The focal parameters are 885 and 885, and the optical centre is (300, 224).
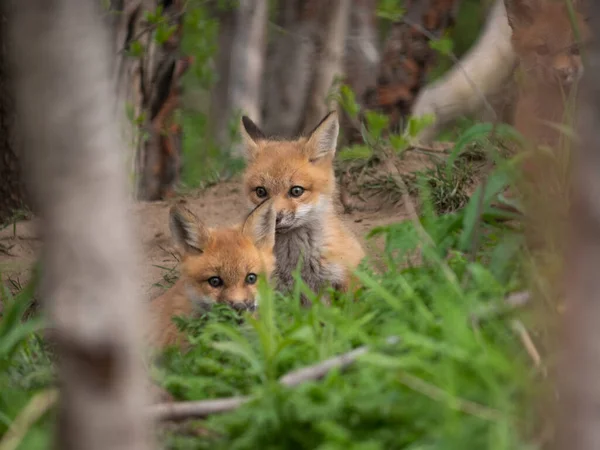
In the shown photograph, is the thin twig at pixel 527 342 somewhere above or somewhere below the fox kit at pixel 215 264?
below

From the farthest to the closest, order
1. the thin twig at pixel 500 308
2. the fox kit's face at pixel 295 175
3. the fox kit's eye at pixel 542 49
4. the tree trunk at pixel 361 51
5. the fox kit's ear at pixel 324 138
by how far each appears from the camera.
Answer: the tree trunk at pixel 361 51, the fox kit's ear at pixel 324 138, the fox kit's face at pixel 295 175, the fox kit's eye at pixel 542 49, the thin twig at pixel 500 308

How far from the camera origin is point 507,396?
2.75 meters

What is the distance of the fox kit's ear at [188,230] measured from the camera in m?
5.19

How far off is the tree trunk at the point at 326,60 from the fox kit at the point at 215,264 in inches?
204

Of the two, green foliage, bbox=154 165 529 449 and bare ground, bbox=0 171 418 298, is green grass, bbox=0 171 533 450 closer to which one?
green foliage, bbox=154 165 529 449

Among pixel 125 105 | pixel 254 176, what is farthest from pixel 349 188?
pixel 125 105

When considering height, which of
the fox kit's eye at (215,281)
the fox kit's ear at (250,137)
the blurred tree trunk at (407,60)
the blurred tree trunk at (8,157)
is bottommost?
the fox kit's eye at (215,281)

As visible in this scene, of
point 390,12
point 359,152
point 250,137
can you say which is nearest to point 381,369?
point 250,137

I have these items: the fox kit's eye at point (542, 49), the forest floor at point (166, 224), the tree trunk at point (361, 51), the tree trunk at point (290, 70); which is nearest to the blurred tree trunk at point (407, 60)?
the tree trunk at point (361, 51)

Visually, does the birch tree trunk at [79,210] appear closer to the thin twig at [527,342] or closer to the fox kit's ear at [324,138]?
the thin twig at [527,342]

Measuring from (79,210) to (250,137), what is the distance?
4.31m

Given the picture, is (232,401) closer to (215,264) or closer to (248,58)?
(215,264)

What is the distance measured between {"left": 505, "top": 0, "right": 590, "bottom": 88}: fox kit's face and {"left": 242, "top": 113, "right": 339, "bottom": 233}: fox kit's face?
71.3 inches

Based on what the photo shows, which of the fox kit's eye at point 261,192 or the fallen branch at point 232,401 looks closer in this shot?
the fallen branch at point 232,401
